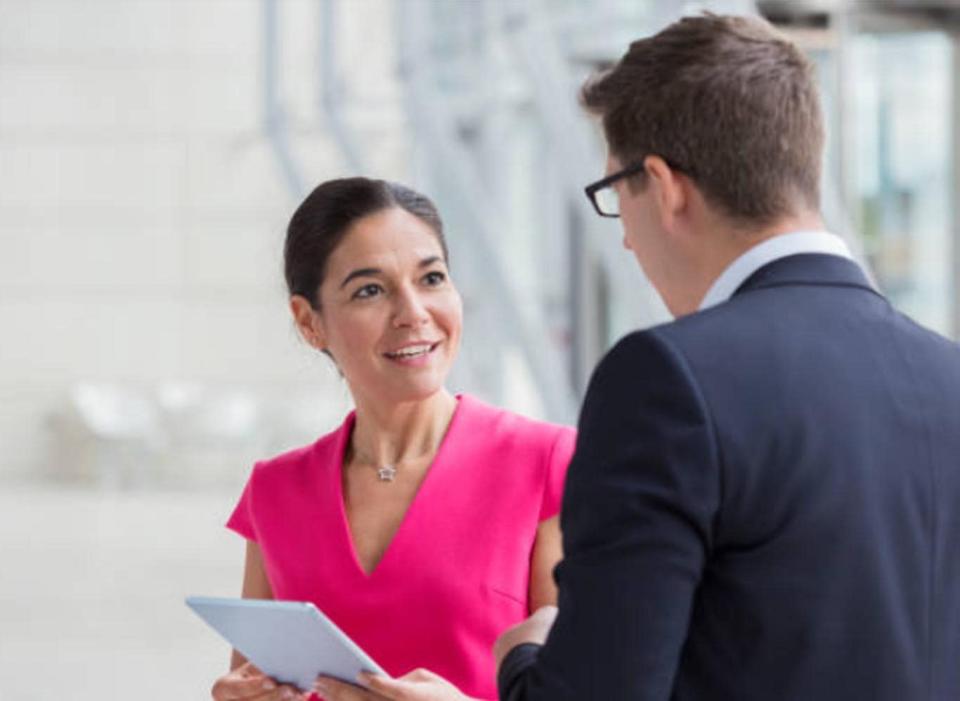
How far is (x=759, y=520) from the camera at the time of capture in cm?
168

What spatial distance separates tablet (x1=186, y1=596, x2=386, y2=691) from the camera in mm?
2111

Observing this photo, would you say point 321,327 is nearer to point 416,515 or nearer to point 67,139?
point 416,515

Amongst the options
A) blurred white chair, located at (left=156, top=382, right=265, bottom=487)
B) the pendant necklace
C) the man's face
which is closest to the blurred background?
blurred white chair, located at (left=156, top=382, right=265, bottom=487)

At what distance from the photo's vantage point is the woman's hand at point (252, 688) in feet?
7.81

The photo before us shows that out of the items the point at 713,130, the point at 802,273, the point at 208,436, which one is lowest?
the point at 208,436

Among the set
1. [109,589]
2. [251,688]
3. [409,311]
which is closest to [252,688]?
[251,688]

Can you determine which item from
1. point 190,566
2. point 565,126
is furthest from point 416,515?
point 190,566

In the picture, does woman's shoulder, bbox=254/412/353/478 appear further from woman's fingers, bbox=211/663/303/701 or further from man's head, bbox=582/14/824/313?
man's head, bbox=582/14/824/313

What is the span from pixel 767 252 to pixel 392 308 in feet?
2.87

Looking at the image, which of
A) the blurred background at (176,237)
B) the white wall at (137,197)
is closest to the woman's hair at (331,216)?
the blurred background at (176,237)

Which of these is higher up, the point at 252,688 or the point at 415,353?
the point at 415,353

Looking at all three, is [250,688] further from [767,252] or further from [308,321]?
[767,252]

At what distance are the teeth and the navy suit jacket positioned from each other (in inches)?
32.9

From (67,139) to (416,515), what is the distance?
15299 mm
